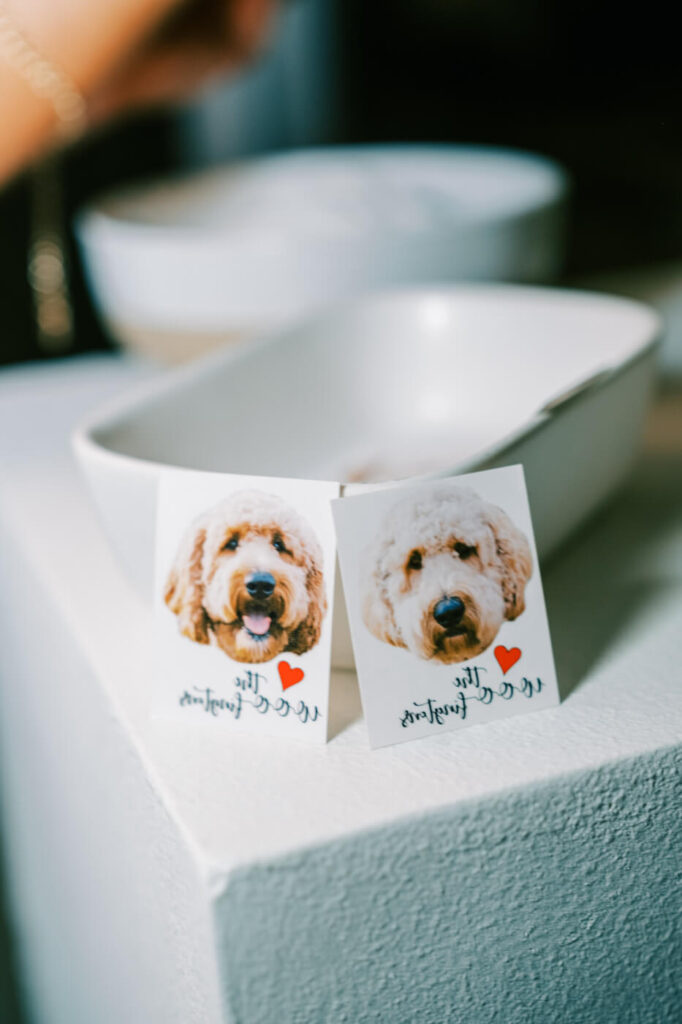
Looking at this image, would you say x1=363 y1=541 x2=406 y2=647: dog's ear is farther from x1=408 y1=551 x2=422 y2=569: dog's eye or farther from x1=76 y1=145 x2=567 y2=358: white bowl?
x1=76 y1=145 x2=567 y2=358: white bowl

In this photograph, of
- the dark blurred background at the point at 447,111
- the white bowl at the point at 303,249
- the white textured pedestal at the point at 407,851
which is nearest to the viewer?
the white textured pedestal at the point at 407,851

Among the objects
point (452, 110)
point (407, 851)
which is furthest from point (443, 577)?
point (452, 110)

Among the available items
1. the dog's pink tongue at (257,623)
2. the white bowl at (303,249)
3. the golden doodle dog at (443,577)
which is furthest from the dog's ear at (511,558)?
the white bowl at (303,249)

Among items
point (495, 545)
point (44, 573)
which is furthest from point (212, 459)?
point (495, 545)

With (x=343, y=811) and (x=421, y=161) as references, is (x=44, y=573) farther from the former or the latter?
(x=421, y=161)

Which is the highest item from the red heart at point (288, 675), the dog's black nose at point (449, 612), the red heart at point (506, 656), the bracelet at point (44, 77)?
the bracelet at point (44, 77)

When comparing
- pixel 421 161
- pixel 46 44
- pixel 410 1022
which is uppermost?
pixel 46 44

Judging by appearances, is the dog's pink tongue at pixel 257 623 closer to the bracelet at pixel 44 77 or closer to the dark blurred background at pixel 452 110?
the bracelet at pixel 44 77
